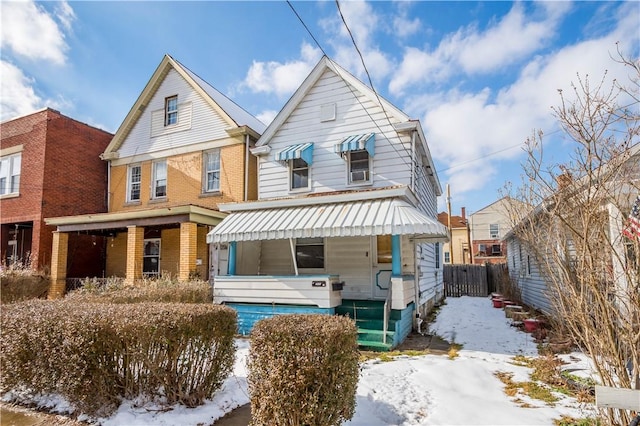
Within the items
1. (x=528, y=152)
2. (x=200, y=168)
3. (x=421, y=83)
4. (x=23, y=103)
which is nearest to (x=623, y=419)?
(x=528, y=152)

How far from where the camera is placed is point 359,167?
1269 centimetres

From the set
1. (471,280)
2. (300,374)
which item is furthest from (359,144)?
(471,280)

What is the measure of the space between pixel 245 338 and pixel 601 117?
8770 millimetres

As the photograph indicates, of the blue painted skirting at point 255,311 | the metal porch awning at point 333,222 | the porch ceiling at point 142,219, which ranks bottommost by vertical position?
the blue painted skirting at point 255,311

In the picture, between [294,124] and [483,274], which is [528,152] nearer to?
[294,124]

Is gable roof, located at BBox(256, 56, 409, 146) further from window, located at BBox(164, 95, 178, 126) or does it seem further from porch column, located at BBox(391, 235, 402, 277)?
window, located at BBox(164, 95, 178, 126)

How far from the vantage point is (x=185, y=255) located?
13008 millimetres

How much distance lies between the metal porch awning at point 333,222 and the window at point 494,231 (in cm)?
3439

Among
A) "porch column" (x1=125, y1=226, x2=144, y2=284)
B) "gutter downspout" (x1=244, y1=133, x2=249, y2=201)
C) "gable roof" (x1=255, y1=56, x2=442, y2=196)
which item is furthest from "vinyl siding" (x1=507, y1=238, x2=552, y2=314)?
"porch column" (x1=125, y1=226, x2=144, y2=284)

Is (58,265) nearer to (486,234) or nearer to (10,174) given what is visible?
(10,174)

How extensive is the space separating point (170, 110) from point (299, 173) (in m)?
8.10

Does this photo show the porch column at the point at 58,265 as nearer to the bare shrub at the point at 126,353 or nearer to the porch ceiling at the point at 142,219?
the porch ceiling at the point at 142,219

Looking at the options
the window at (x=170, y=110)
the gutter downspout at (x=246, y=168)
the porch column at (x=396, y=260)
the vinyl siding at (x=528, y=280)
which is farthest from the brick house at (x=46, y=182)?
the vinyl siding at (x=528, y=280)

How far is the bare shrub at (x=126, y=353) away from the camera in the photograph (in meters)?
4.68
